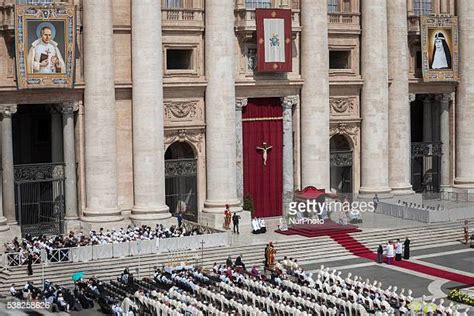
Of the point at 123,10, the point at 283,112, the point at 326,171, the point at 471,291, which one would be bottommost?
the point at 471,291

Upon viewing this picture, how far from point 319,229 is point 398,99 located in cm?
1588

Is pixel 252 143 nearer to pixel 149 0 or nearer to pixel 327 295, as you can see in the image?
pixel 149 0

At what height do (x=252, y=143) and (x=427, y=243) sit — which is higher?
(x=252, y=143)

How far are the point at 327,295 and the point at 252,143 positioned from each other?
80.6 ft

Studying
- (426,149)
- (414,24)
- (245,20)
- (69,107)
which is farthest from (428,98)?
(69,107)

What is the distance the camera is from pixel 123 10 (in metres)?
61.4

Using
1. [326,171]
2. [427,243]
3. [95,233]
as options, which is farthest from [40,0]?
[427,243]

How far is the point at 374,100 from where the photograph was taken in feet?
233

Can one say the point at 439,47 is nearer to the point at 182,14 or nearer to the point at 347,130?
the point at 347,130

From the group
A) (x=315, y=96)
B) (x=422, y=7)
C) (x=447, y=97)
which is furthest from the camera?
(x=447, y=97)

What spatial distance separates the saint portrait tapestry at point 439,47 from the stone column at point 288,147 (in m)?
11.9

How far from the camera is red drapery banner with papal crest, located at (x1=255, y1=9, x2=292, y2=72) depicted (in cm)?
6525

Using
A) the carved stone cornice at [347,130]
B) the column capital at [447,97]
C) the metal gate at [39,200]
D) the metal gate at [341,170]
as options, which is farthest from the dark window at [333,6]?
the metal gate at [39,200]

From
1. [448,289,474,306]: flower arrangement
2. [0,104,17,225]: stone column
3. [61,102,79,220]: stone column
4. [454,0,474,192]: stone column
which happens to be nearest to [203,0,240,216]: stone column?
[61,102,79,220]: stone column
